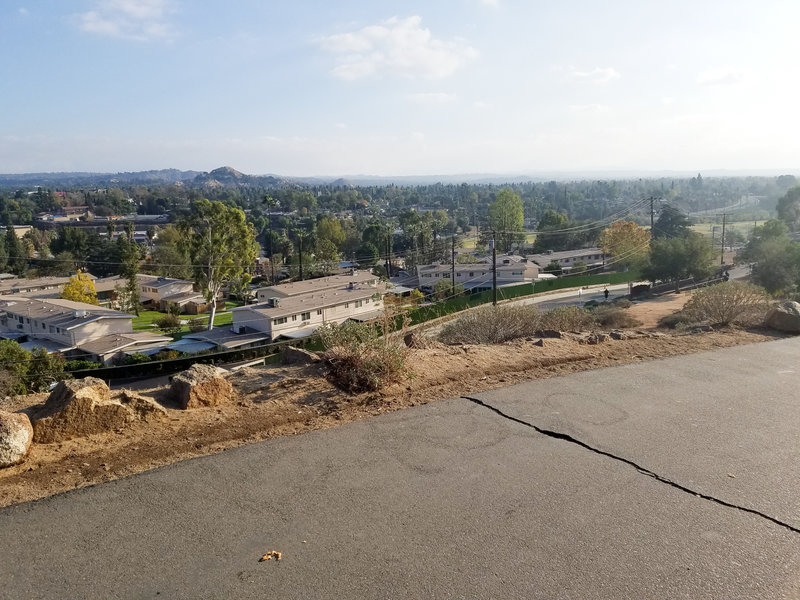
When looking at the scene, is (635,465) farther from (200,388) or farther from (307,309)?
(307,309)

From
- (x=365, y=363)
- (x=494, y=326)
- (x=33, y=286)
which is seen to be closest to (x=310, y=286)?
(x=33, y=286)

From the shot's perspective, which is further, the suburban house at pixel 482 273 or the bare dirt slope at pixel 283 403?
the suburban house at pixel 482 273

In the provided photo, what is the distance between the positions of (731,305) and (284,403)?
9.67 meters

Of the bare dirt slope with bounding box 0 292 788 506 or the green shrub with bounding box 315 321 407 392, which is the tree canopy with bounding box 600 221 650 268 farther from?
the green shrub with bounding box 315 321 407 392

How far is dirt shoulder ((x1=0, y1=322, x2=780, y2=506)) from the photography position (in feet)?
17.0

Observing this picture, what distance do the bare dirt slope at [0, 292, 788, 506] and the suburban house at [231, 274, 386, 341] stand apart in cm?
1843

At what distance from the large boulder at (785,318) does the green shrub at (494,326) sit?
13.6ft

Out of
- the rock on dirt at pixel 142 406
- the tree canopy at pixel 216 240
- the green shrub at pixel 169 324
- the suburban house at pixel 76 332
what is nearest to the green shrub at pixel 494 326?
the rock on dirt at pixel 142 406

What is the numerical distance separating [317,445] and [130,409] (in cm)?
191

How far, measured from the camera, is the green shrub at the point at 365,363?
7.25 metres

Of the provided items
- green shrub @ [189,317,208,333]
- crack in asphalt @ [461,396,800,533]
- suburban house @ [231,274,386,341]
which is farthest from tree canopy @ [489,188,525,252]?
crack in asphalt @ [461,396,800,533]

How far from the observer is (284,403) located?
6.84 m

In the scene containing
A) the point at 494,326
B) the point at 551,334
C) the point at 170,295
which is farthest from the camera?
the point at 170,295

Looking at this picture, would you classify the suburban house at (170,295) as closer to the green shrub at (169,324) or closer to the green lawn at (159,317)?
the green lawn at (159,317)
